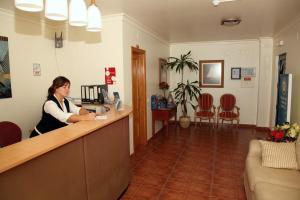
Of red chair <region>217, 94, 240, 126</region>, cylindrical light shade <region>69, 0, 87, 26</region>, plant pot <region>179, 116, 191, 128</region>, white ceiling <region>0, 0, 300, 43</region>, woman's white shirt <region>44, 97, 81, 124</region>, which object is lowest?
plant pot <region>179, 116, 191, 128</region>

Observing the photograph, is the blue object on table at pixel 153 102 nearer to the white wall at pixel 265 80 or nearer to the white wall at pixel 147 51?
the white wall at pixel 147 51

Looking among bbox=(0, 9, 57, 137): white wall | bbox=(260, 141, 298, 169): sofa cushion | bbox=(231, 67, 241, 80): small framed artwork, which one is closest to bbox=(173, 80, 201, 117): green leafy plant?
bbox=(231, 67, 241, 80): small framed artwork

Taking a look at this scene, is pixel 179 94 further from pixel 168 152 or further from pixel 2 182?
pixel 2 182

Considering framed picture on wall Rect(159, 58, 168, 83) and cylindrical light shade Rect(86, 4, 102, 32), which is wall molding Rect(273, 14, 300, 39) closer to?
framed picture on wall Rect(159, 58, 168, 83)

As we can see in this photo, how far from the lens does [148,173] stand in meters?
3.40

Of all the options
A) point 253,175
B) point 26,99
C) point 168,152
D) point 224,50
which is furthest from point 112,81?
point 224,50

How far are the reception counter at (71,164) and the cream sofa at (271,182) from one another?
4.93ft

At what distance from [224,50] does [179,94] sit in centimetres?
182

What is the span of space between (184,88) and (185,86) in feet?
0.25

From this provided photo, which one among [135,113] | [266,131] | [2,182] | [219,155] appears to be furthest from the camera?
[266,131]

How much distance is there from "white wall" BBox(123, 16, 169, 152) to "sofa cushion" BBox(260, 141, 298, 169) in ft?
7.44

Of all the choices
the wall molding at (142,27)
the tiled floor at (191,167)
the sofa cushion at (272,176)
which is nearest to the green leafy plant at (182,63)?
the wall molding at (142,27)

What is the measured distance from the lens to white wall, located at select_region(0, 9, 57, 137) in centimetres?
336

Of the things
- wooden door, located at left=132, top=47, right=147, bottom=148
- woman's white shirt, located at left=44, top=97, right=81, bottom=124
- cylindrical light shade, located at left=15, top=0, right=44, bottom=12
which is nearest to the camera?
cylindrical light shade, located at left=15, top=0, right=44, bottom=12
